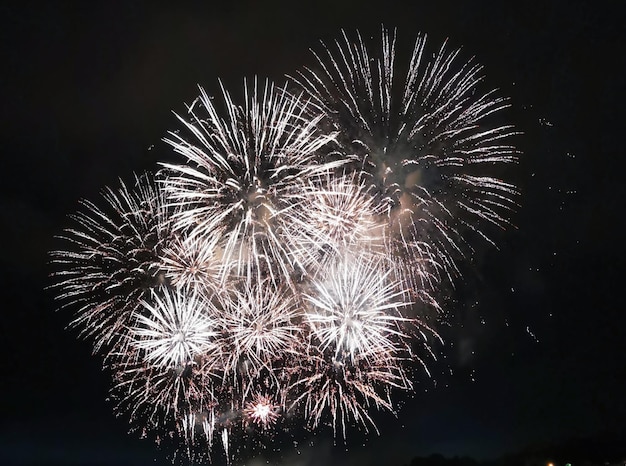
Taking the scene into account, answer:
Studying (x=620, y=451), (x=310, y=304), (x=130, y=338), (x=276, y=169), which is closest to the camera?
(x=276, y=169)

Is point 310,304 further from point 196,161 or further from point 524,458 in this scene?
point 524,458

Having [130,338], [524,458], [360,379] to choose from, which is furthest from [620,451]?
[130,338]

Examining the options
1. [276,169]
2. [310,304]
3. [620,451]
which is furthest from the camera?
[620,451]

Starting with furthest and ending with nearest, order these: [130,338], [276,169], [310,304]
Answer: [130,338] → [310,304] → [276,169]

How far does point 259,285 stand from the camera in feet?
59.7

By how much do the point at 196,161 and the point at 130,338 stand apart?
6.71m

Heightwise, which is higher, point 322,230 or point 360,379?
point 322,230

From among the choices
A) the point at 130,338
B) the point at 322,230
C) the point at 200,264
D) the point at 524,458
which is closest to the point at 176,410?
the point at 130,338

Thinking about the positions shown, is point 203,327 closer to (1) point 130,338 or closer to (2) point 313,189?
(1) point 130,338

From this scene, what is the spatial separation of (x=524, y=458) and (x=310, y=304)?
61126mm

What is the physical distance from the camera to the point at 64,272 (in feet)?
65.6

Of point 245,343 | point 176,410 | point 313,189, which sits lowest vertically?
point 176,410

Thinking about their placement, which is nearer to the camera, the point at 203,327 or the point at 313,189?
the point at 313,189

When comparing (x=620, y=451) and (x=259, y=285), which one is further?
(x=620, y=451)
